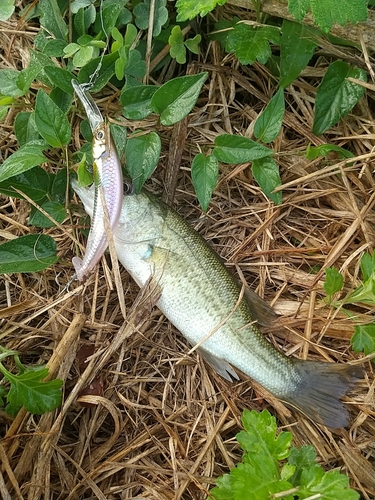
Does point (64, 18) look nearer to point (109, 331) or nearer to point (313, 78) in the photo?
point (313, 78)

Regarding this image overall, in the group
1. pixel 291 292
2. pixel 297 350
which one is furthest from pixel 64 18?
pixel 297 350

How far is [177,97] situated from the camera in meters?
2.19

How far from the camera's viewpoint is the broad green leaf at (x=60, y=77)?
2.17m

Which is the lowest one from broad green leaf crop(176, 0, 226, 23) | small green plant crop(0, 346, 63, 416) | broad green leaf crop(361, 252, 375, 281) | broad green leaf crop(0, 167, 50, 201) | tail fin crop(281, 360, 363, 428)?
small green plant crop(0, 346, 63, 416)

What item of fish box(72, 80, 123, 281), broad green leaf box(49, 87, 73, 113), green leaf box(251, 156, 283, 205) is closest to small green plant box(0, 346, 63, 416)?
fish box(72, 80, 123, 281)

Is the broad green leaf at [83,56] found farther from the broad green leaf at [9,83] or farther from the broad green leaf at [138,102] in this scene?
the broad green leaf at [9,83]

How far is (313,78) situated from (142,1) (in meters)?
0.93

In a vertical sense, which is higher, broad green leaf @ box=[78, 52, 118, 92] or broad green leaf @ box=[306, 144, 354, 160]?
broad green leaf @ box=[78, 52, 118, 92]

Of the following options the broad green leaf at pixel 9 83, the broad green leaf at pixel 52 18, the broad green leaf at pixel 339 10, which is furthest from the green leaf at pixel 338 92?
the broad green leaf at pixel 9 83

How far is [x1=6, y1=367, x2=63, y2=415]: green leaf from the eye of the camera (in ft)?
6.70

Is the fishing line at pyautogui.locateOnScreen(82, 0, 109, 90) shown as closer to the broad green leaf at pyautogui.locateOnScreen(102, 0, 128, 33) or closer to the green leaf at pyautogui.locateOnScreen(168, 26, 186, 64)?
the broad green leaf at pyautogui.locateOnScreen(102, 0, 128, 33)

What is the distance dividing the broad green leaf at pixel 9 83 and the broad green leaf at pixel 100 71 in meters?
0.31

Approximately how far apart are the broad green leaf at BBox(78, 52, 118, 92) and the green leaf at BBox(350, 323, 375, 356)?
158cm

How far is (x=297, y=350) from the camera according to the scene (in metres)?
2.38
